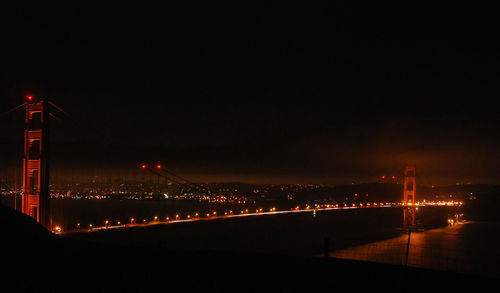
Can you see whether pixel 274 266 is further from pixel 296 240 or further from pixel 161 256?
pixel 296 240

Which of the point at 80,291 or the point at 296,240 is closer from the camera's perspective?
the point at 80,291

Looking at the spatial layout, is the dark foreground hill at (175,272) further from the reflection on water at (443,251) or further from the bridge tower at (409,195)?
the bridge tower at (409,195)

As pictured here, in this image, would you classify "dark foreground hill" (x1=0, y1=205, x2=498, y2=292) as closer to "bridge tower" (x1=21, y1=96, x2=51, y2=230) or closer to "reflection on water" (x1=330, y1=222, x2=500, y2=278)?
"bridge tower" (x1=21, y1=96, x2=51, y2=230)

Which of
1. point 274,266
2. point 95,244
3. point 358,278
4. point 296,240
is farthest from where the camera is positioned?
point 296,240

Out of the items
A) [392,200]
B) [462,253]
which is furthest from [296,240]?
[392,200]

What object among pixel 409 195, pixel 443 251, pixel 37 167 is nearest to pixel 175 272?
pixel 37 167

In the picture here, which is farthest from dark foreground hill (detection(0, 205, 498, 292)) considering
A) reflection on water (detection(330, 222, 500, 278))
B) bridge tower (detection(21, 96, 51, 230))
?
reflection on water (detection(330, 222, 500, 278))
